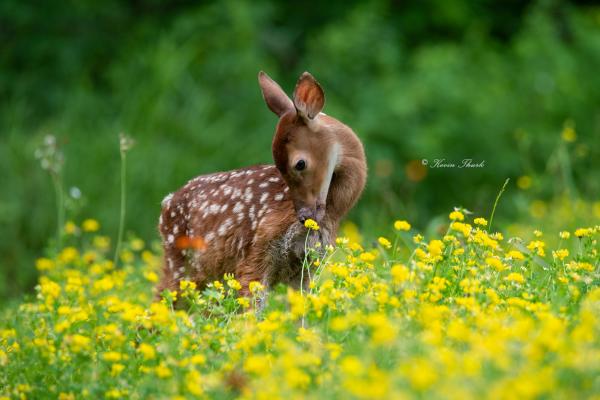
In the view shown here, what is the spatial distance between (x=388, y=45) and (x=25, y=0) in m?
5.50

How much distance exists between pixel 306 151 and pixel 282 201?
39 centimetres

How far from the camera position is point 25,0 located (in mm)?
15555

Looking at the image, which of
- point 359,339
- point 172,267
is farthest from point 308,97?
point 359,339

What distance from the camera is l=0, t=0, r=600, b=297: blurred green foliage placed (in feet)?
37.3

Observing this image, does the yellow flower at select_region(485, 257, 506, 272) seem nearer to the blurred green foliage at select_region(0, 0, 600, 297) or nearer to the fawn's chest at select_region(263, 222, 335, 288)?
the fawn's chest at select_region(263, 222, 335, 288)

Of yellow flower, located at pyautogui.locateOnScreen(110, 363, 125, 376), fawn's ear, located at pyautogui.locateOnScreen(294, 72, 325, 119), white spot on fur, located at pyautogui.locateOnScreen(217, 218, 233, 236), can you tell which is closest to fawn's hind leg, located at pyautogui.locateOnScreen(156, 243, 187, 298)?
white spot on fur, located at pyautogui.locateOnScreen(217, 218, 233, 236)

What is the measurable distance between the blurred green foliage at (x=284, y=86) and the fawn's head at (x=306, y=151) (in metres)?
4.22

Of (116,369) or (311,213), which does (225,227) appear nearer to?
(311,213)

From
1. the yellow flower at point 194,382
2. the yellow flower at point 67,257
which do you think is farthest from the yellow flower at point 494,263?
the yellow flower at point 67,257

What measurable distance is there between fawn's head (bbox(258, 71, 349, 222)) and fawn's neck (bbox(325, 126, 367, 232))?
5cm

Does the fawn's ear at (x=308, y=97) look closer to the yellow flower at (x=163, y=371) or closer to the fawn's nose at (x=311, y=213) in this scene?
the fawn's nose at (x=311, y=213)

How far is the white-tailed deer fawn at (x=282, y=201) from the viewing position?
5.99 m

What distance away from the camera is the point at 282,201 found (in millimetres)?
6223

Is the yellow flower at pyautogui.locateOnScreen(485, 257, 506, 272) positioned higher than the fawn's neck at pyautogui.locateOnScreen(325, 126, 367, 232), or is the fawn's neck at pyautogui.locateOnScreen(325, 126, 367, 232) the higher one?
the fawn's neck at pyautogui.locateOnScreen(325, 126, 367, 232)
